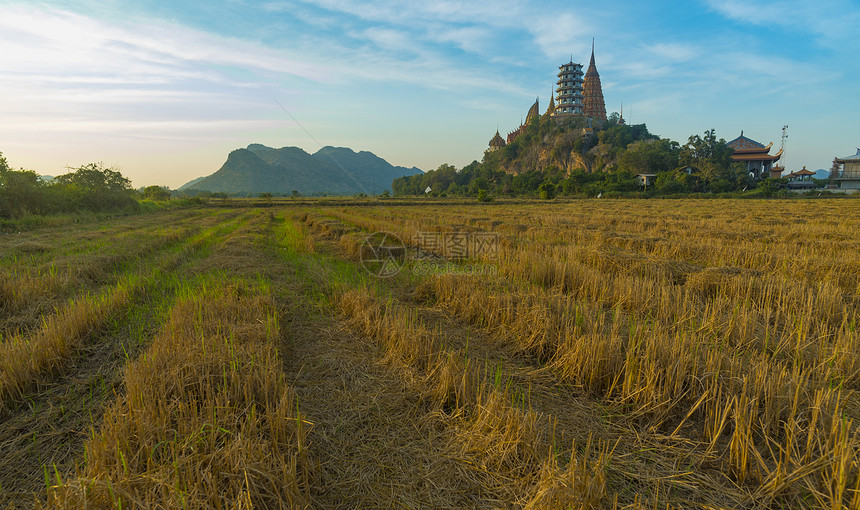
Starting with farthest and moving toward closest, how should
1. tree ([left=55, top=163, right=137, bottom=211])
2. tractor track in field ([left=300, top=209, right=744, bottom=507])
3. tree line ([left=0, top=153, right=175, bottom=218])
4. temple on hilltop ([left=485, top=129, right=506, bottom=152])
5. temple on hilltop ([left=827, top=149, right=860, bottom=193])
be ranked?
temple on hilltop ([left=485, top=129, right=506, bottom=152]) → temple on hilltop ([left=827, top=149, right=860, bottom=193]) → tree ([left=55, top=163, right=137, bottom=211]) → tree line ([left=0, top=153, right=175, bottom=218]) → tractor track in field ([left=300, top=209, right=744, bottom=507])

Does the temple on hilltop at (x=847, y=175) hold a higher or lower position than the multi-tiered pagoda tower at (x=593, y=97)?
lower

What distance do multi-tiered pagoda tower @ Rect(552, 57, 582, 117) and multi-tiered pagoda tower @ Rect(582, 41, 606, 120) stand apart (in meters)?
1.97

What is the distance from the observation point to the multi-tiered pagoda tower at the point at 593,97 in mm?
109250

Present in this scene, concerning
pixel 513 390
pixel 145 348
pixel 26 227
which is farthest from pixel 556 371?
pixel 26 227

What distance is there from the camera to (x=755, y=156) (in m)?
78.4

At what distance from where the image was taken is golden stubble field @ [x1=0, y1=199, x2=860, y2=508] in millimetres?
1901

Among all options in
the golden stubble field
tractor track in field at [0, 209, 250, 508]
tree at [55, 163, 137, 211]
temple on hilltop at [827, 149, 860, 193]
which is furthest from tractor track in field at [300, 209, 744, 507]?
temple on hilltop at [827, 149, 860, 193]

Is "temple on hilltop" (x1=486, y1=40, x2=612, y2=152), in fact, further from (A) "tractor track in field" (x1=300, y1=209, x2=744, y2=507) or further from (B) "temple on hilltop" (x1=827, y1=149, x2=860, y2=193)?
(A) "tractor track in field" (x1=300, y1=209, x2=744, y2=507)

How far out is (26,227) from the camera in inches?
608

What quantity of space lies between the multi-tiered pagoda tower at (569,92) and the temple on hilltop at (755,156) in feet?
147

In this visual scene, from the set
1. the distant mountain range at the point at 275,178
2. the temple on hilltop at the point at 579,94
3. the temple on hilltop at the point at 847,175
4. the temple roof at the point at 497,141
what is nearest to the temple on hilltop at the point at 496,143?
the temple roof at the point at 497,141

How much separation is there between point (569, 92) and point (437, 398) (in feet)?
425

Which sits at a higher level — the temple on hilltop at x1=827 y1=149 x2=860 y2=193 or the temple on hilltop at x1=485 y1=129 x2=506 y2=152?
the temple on hilltop at x1=485 y1=129 x2=506 y2=152

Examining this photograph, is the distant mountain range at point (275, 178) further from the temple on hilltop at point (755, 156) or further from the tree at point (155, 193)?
the temple on hilltop at point (755, 156)
